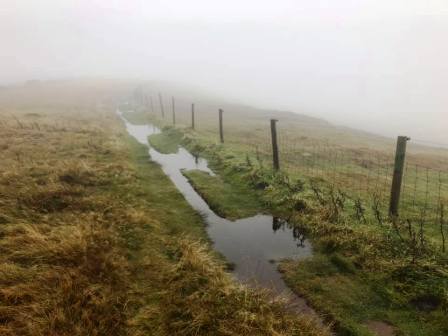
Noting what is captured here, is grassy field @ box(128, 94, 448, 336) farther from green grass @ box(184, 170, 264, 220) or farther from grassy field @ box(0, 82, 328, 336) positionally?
grassy field @ box(0, 82, 328, 336)

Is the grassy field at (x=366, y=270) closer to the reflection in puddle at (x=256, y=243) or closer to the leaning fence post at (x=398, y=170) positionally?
the reflection in puddle at (x=256, y=243)

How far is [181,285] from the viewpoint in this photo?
306 inches

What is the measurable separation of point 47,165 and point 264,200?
1151cm

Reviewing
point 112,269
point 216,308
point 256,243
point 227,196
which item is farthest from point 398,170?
point 112,269

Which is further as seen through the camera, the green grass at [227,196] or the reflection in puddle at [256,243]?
the green grass at [227,196]

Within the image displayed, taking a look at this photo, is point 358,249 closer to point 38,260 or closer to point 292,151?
point 38,260

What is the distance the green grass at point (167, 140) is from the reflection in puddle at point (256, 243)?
37.0ft

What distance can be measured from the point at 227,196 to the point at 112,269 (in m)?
7.32

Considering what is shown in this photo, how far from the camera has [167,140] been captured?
29.3m

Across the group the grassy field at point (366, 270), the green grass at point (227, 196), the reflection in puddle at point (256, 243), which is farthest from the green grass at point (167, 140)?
the grassy field at point (366, 270)

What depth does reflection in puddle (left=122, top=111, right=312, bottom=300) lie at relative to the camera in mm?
8945

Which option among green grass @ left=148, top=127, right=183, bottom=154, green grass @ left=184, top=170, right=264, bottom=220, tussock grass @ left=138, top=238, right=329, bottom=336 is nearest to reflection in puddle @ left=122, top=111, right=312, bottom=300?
green grass @ left=184, top=170, right=264, bottom=220

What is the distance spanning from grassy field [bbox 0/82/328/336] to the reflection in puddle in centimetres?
59

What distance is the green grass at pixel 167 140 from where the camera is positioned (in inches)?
1010
